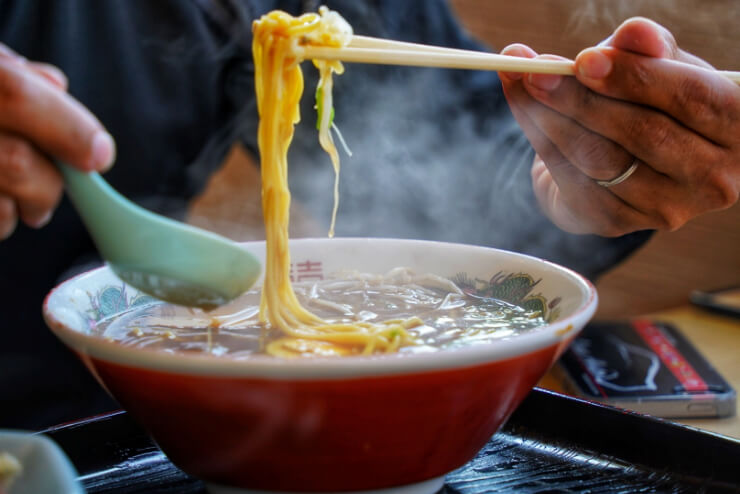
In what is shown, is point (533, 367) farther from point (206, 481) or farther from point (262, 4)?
point (262, 4)

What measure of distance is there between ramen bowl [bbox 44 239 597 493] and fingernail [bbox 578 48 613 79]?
0.32m

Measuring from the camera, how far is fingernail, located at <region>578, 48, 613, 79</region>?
88cm

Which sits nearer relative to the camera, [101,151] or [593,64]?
[101,151]

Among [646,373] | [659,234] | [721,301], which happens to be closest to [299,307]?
[646,373]

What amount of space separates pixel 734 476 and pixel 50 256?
149cm

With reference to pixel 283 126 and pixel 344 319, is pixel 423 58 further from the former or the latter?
pixel 344 319

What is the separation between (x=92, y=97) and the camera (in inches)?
66.1

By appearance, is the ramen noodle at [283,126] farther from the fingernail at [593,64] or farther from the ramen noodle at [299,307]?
the fingernail at [593,64]

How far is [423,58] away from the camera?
834mm

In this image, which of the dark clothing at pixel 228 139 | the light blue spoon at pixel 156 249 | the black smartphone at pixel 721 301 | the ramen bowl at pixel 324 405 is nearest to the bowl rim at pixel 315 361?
the ramen bowl at pixel 324 405

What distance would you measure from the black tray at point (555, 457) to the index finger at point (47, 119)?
34 cm

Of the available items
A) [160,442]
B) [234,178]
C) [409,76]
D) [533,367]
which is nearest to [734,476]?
[533,367]

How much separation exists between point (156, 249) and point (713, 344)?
54.3 inches

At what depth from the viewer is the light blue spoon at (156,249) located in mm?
687
